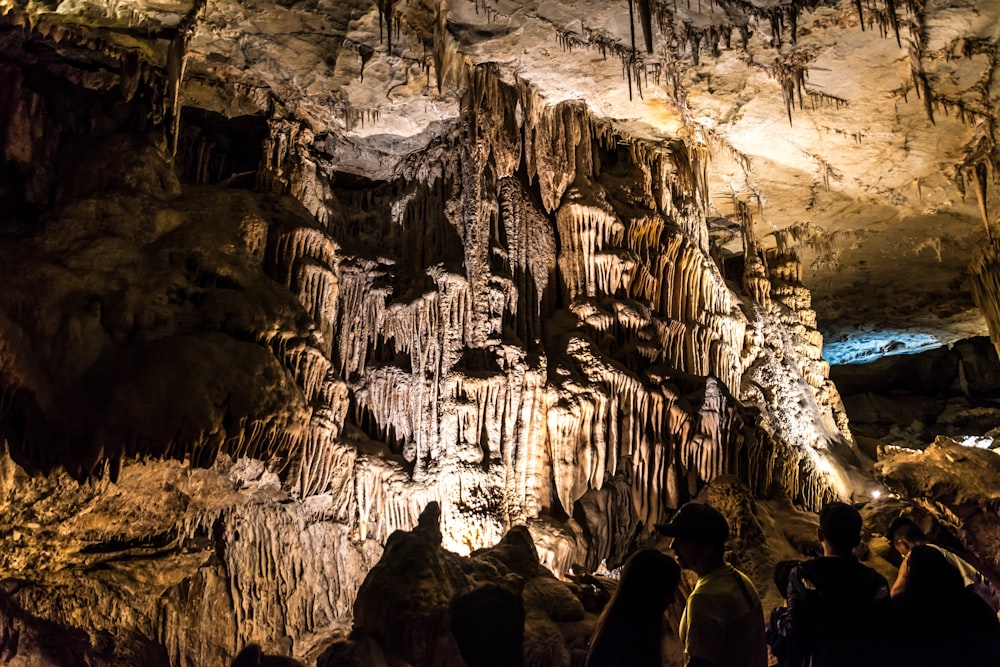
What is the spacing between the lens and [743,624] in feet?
8.65

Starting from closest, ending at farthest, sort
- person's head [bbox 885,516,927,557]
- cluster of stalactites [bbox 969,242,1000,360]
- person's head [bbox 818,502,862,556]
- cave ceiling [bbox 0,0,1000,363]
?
person's head [bbox 818,502,862,556], person's head [bbox 885,516,927,557], cave ceiling [bbox 0,0,1000,363], cluster of stalactites [bbox 969,242,1000,360]

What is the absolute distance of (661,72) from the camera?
9.12 m

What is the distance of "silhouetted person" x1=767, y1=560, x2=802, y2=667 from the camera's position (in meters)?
2.77

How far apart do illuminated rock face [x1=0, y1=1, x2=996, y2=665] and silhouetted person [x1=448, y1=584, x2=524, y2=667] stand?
392 cm

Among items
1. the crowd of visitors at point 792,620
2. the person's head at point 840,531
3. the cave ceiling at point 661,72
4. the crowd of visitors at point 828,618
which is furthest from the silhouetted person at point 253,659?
the cave ceiling at point 661,72

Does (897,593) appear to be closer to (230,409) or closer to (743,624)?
(743,624)

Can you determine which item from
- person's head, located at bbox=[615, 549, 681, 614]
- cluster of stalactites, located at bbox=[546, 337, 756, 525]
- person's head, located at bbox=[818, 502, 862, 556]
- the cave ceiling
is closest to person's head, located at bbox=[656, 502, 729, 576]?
person's head, located at bbox=[615, 549, 681, 614]

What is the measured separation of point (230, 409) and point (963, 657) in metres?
5.13

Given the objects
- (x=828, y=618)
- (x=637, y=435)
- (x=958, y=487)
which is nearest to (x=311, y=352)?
(x=637, y=435)

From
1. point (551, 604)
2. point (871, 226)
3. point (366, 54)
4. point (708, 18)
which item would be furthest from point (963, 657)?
point (871, 226)

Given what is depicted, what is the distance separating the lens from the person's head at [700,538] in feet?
9.32

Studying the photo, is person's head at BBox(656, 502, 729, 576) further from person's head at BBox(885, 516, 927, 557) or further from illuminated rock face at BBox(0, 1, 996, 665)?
illuminated rock face at BBox(0, 1, 996, 665)

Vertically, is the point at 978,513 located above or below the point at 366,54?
below

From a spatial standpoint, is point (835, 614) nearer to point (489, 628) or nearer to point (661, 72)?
point (489, 628)
